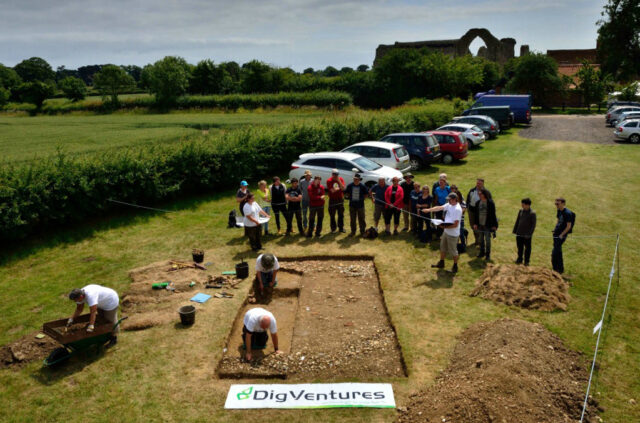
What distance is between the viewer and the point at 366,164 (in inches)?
674

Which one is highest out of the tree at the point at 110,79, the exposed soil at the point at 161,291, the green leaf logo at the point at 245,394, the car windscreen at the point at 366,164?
the tree at the point at 110,79

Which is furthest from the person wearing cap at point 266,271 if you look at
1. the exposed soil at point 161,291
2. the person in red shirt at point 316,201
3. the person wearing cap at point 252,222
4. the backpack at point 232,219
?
the backpack at point 232,219

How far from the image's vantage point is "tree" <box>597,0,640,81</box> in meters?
56.3

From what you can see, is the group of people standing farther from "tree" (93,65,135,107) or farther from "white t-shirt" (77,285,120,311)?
"tree" (93,65,135,107)

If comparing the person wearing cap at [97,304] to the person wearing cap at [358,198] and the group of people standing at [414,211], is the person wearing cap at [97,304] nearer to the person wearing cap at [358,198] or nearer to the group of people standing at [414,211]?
the group of people standing at [414,211]

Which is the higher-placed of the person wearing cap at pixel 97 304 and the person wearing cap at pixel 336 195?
the person wearing cap at pixel 336 195

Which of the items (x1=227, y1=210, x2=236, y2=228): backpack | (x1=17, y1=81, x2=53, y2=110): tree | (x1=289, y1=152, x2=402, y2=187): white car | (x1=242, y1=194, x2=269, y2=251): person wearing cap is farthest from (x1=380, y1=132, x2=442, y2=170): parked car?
(x1=17, y1=81, x2=53, y2=110): tree

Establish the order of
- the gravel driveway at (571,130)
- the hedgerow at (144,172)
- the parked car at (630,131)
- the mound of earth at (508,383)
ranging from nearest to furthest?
the mound of earth at (508,383), the hedgerow at (144,172), the parked car at (630,131), the gravel driveway at (571,130)

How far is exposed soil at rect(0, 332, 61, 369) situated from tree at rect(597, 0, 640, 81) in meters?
69.3

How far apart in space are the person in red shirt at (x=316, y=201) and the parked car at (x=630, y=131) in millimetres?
25226

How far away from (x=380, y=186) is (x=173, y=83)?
55.4 metres

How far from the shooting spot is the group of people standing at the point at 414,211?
10.6m

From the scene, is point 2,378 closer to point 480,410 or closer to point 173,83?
point 480,410

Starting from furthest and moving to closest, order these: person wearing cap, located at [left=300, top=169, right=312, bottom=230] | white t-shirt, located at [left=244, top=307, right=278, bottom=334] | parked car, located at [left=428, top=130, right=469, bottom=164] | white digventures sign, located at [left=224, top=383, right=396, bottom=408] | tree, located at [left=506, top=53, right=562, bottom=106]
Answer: tree, located at [left=506, top=53, right=562, bottom=106]
parked car, located at [left=428, top=130, right=469, bottom=164]
person wearing cap, located at [left=300, top=169, right=312, bottom=230]
white t-shirt, located at [left=244, top=307, right=278, bottom=334]
white digventures sign, located at [left=224, top=383, right=396, bottom=408]
